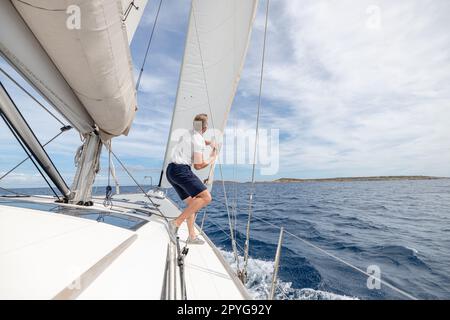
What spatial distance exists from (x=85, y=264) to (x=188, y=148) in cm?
130

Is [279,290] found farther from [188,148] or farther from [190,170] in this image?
[188,148]

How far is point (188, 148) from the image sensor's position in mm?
2105

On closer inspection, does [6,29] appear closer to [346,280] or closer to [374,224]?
[346,280]

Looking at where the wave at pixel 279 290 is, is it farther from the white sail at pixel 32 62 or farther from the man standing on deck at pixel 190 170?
the white sail at pixel 32 62

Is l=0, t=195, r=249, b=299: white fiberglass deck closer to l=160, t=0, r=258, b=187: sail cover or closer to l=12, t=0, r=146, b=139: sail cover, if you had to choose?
l=12, t=0, r=146, b=139: sail cover

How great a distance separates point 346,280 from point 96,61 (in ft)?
12.3

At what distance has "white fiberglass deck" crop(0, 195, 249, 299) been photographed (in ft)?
2.53

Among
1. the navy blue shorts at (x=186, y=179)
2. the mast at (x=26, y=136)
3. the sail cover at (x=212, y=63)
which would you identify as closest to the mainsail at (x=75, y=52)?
the mast at (x=26, y=136)

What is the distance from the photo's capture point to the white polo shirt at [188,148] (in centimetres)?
209

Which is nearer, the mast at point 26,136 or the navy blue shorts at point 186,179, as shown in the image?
the mast at point 26,136

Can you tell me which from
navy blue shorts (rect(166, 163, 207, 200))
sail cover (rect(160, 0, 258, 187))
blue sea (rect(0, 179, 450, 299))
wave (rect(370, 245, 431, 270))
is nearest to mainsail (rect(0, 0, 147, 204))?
navy blue shorts (rect(166, 163, 207, 200))

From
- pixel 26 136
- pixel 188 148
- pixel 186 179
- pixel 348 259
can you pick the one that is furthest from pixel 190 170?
pixel 348 259

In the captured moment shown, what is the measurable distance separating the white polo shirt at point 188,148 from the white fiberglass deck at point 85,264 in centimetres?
73
